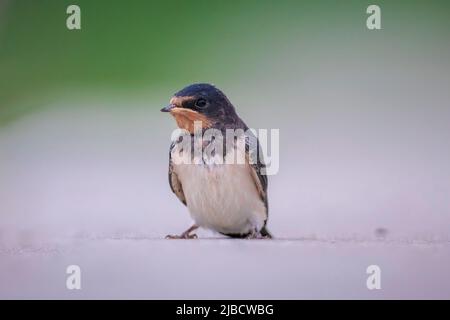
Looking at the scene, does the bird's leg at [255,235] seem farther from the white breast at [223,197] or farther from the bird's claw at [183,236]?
the bird's claw at [183,236]

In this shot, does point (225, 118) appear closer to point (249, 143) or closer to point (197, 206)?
point (249, 143)

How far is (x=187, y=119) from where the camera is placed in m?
2.93

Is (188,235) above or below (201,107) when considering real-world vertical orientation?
below

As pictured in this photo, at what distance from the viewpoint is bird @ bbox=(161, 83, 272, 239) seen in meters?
2.91

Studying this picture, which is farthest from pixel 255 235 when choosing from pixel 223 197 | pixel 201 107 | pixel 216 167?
pixel 201 107

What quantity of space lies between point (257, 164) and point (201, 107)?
14.7 inches

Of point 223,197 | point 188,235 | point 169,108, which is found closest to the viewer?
point 169,108

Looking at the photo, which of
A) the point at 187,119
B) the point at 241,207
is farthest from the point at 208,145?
the point at 241,207

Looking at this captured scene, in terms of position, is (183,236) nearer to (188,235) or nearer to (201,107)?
(188,235)

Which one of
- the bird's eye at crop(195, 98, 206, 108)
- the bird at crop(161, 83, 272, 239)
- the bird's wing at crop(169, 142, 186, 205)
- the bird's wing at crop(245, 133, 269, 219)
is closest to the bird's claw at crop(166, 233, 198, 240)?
the bird at crop(161, 83, 272, 239)

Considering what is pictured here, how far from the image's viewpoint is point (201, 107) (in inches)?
115

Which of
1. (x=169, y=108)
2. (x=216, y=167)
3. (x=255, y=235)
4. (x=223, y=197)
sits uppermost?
(x=169, y=108)

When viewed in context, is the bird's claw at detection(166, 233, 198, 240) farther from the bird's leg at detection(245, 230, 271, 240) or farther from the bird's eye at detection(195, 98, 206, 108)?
the bird's eye at detection(195, 98, 206, 108)

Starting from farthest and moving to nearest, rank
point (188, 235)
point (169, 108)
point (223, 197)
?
point (188, 235), point (223, 197), point (169, 108)
